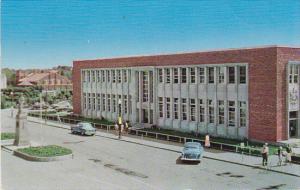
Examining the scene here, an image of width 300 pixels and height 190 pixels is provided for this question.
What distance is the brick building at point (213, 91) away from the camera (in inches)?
1265

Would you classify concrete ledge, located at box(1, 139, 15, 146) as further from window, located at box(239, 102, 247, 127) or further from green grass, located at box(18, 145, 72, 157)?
window, located at box(239, 102, 247, 127)

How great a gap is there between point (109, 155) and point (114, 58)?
21936 mm

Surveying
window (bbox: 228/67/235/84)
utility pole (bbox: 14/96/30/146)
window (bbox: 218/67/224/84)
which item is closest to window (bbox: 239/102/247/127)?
window (bbox: 228/67/235/84)

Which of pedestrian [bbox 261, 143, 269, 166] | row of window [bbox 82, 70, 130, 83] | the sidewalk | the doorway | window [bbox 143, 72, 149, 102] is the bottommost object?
the sidewalk

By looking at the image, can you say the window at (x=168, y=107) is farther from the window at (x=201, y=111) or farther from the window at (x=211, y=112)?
the window at (x=211, y=112)

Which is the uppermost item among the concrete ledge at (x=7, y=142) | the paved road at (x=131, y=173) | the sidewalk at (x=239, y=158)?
the concrete ledge at (x=7, y=142)

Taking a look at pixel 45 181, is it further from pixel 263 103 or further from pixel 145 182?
pixel 263 103

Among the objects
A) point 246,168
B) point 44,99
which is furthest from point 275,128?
point 44,99

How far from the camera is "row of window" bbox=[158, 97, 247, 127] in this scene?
34.8m

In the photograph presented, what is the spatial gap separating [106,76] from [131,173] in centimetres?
2979

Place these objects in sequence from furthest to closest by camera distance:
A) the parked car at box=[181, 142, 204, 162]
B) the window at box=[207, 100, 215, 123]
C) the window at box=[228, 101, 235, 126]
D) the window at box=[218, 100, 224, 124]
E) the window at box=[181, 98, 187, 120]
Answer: the window at box=[181, 98, 187, 120] < the window at box=[207, 100, 215, 123] < the window at box=[218, 100, 224, 124] < the window at box=[228, 101, 235, 126] < the parked car at box=[181, 142, 204, 162]

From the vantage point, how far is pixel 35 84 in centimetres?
8575

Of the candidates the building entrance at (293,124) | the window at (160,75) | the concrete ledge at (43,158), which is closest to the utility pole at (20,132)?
the concrete ledge at (43,158)

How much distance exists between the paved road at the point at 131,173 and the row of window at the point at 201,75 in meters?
8.76
